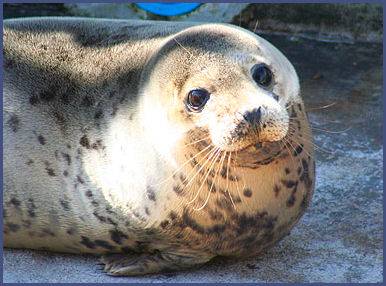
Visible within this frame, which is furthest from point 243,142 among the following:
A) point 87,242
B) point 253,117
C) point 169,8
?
point 169,8

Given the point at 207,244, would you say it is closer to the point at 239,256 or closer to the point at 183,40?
the point at 239,256

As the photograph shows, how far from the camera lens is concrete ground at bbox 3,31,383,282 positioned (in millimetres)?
4352

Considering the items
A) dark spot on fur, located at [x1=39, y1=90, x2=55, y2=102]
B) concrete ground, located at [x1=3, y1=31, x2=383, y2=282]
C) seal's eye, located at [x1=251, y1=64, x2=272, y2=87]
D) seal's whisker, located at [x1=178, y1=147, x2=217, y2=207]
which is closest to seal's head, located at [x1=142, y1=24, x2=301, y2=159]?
seal's eye, located at [x1=251, y1=64, x2=272, y2=87]

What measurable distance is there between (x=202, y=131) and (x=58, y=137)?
74 cm

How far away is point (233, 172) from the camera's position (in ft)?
13.5

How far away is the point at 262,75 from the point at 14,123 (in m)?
1.14

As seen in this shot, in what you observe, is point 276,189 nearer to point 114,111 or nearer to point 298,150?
point 298,150

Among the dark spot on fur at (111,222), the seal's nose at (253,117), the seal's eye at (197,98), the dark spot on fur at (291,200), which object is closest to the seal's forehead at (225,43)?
the seal's eye at (197,98)

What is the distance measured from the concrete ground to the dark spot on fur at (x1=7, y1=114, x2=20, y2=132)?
544mm

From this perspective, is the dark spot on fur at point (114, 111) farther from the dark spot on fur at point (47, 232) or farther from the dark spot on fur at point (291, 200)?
the dark spot on fur at point (291, 200)

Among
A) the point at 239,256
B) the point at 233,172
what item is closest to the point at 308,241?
the point at 239,256

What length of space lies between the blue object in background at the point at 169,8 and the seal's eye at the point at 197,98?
337 cm

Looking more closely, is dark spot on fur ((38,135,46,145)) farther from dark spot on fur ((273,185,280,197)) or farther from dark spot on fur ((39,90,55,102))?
dark spot on fur ((273,185,280,197))

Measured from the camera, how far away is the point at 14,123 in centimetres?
451
